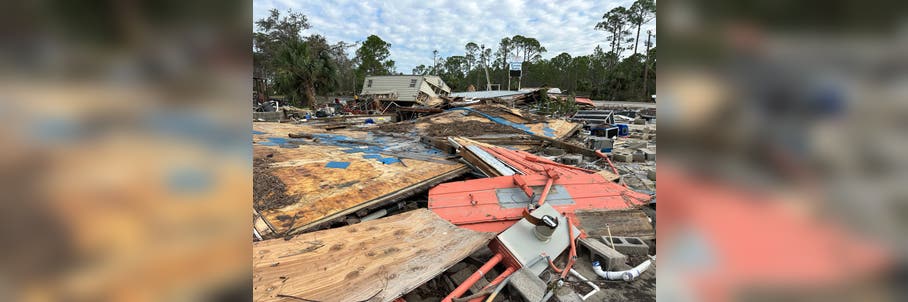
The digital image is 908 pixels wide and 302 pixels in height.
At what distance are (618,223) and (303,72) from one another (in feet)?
79.9

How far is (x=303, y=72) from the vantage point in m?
23.4

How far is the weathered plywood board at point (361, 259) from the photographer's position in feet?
8.04

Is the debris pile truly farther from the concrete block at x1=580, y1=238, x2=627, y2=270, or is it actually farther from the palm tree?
the palm tree

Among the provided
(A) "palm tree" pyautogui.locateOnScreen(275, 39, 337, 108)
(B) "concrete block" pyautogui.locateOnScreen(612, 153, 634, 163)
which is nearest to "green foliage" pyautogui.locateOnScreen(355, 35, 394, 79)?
(A) "palm tree" pyautogui.locateOnScreen(275, 39, 337, 108)

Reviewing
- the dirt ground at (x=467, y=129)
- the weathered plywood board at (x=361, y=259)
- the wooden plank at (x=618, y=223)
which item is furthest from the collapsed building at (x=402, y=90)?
the weathered plywood board at (x=361, y=259)

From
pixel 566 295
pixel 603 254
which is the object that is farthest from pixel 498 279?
pixel 603 254

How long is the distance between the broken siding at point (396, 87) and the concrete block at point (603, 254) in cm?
2020

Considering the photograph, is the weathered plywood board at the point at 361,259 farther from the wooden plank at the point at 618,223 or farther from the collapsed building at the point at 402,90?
the collapsed building at the point at 402,90

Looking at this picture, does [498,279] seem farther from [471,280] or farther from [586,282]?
[586,282]

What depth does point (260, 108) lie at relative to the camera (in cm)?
1836
